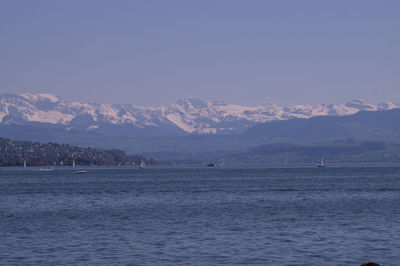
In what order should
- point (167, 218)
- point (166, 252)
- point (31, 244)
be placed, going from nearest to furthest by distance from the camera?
point (166, 252)
point (31, 244)
point (167, 218)

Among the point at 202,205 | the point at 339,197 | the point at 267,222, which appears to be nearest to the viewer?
the point at 267,222

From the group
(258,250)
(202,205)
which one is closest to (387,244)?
(258,250)

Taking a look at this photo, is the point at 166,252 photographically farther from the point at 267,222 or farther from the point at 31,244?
the point at 267,222

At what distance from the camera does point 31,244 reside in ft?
204

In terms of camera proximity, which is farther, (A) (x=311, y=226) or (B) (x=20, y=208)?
(B) (x=20, y=208)

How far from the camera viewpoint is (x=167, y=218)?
8381cm

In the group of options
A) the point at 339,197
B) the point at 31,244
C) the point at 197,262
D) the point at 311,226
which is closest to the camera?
the point at 197,262

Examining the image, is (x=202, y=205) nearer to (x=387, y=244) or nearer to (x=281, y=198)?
(x=281, y=198)

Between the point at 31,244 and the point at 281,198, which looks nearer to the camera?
the point at 31,244

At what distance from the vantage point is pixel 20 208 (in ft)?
339

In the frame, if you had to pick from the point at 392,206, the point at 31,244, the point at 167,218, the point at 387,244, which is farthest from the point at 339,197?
the point at 31,244

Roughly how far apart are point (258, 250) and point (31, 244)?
20.1 m

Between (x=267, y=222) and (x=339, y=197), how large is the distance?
1781 inches

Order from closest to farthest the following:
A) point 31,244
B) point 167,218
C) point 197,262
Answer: point 197,262, point 31,244, point 167,218
